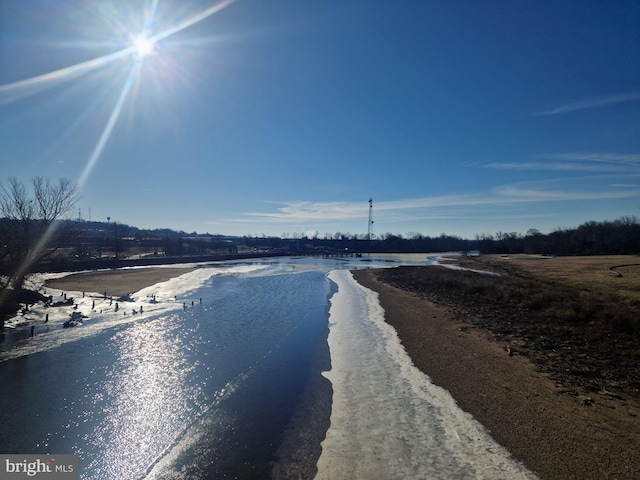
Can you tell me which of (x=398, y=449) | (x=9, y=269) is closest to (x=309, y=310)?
(x=398, y=449)

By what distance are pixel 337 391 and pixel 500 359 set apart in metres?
7.57

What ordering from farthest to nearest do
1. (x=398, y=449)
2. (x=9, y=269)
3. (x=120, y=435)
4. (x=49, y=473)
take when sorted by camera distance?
1. (x=9, y=269)
2. (x=120, y=435)
3. (x=398, y=449)
4. (x=49, y=473)

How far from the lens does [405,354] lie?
55.6ft

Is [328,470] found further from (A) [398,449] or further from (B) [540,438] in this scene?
(B) [540,438]

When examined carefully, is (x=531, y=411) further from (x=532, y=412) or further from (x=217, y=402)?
(x=217, y=402)

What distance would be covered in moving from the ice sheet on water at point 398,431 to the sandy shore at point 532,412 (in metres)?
0.54

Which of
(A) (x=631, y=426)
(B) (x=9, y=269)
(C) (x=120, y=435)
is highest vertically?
(B) (x=9, y=269)

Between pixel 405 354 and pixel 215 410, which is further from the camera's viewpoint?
pixel 405 354

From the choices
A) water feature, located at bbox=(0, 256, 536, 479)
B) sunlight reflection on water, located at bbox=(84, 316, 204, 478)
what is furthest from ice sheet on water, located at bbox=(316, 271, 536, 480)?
sunlight reflection on water, located at bbox=(84, 316, 204, 478)
